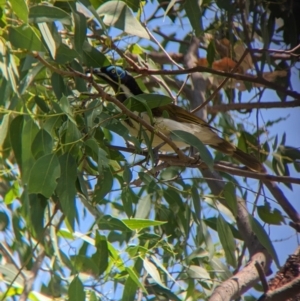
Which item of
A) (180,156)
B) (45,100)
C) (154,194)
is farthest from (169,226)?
(45,100)

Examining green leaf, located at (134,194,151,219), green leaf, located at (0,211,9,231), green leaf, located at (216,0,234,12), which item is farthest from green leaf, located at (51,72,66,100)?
green leaf, located at (0,211,9,231)

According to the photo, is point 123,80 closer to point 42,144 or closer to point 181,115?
point 181,115

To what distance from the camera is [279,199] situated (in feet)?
12.8

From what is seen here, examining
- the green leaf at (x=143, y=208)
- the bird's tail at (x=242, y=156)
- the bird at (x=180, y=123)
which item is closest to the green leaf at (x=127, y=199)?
the bird at (x=180, y=123)

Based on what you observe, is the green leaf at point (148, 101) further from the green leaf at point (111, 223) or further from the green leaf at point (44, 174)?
the green leaf at point (111, 223)

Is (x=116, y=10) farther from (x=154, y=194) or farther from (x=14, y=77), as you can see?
(x=154, y=194)

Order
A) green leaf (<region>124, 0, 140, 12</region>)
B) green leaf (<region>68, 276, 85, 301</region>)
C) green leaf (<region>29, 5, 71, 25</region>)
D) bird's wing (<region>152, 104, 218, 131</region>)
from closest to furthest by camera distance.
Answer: green leaf (<region>29, 5, 71, 25</region>), green leaf (<region>68, 276, 85, 301</region>), green leaf (<region>124, 0, 140, 12</region>), bird's wing (<region>152, 104, 218, 131</region>)

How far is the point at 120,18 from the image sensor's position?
8.90 ft

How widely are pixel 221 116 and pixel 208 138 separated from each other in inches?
33.3

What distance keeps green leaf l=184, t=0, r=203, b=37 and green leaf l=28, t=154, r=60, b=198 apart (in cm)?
110

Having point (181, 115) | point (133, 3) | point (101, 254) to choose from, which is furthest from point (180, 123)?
point (101, 254)

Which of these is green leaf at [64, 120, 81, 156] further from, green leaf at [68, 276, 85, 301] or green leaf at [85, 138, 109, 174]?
green leaf at [68, 276, 85, 301]

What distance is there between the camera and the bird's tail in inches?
153

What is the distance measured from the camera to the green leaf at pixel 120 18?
268cm
